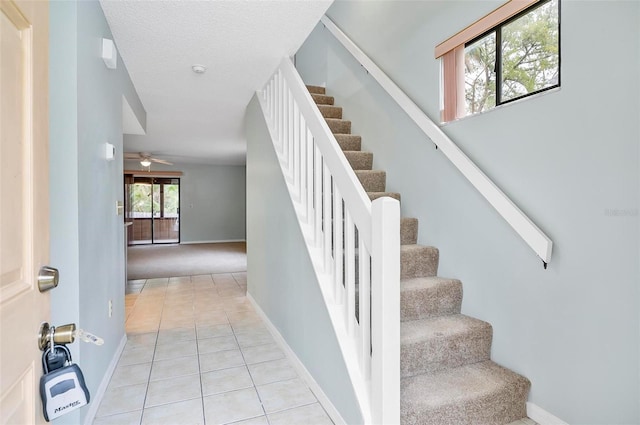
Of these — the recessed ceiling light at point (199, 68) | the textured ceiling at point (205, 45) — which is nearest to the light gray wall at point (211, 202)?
the textured ceiling at point (205, 45)

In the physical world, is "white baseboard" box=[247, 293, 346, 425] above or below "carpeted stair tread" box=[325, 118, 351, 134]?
below

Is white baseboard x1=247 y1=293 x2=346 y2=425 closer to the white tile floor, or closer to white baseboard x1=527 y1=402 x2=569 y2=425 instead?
the white tile floor

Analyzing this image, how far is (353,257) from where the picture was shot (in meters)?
1.63

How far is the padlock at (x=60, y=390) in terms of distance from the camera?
2.46 feet

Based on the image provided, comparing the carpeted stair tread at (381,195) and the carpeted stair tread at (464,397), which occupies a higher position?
the carpeted stair tread at (381,195)

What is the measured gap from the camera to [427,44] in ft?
8.32

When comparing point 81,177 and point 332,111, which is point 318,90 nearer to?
point 332,111

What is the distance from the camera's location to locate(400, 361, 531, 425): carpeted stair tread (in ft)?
4.99

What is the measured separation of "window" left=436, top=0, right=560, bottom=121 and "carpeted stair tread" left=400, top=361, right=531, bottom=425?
154 centimetres

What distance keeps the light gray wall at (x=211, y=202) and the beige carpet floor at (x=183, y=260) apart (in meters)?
0.99

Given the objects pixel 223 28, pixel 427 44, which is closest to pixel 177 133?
pixel 223 28

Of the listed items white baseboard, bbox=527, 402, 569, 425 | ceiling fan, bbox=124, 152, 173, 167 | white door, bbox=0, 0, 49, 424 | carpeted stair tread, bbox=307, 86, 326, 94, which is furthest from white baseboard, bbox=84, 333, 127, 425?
ceiling fan, bbox=124, 152, 173, 167

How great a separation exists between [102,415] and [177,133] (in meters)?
4.73

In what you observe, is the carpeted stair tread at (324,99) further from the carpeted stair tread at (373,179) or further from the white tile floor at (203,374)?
the white tile floor at (203,374)
